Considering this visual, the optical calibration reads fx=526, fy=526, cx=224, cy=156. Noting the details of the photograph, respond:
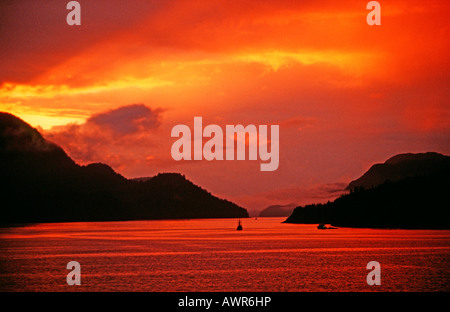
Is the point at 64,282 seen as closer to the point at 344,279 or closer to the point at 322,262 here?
the point at 344,279

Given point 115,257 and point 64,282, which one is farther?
point 115,257

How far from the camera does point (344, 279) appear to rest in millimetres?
72875

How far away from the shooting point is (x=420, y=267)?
3391 inches
